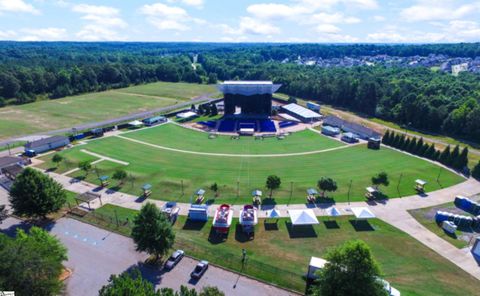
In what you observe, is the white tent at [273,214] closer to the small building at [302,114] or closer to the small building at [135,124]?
the small building at [302,114]

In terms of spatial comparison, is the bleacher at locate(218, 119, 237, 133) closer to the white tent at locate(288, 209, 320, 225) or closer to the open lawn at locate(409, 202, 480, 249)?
the white tent at locate(288, 209, 320, 225)

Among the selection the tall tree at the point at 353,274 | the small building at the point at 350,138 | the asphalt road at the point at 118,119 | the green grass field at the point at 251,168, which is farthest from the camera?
the asphalt road at the point at 118,119

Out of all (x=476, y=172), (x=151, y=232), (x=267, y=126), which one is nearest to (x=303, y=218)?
(x=151, y=232)

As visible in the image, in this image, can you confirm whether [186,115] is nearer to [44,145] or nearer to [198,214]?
[44,145]

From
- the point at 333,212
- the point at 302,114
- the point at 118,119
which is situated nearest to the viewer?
the point at 333,212

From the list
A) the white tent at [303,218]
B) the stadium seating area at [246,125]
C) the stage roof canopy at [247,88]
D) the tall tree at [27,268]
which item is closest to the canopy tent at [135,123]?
the stadium seating area at [246,125]

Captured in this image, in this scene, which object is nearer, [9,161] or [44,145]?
[9,161]

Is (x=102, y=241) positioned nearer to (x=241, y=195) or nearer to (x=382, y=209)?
(x=241, y=195)
